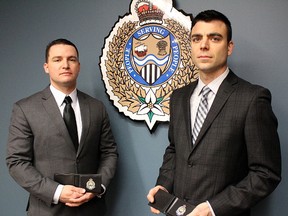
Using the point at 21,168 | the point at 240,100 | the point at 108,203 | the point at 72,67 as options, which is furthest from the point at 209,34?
the point at 108,203

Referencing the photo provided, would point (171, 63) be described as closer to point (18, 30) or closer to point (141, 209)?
point (141, 209)

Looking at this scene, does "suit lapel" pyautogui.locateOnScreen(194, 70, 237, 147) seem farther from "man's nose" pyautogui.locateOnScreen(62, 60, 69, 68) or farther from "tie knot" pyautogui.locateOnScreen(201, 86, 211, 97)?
"man's nose" pyautogui.locateOnScreen(62, 60, 69, 68)

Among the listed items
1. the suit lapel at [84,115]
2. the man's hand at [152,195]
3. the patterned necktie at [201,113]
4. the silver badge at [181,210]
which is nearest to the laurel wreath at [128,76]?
the suit lapel at [84,115]

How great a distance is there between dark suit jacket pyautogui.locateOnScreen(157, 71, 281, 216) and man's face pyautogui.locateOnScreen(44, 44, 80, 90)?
692 mm

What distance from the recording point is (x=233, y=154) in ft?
4.90

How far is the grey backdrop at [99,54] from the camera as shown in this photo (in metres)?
1.96

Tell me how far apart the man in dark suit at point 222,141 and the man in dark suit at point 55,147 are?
17.4 inches

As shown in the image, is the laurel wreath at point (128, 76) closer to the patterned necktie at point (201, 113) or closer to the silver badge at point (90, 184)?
the patterned necktie at point (201, 113)

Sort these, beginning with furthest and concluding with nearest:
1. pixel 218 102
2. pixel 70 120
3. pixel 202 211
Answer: pixel 70 120 → pixel 218 102 → pixel 202 211

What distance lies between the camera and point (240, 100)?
1.49 metres

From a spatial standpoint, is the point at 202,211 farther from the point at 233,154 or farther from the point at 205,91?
the point at 205,91

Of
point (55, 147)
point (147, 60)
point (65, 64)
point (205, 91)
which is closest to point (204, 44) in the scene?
point (205, 91)

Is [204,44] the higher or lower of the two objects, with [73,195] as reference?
higher

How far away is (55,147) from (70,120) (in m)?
0.16
